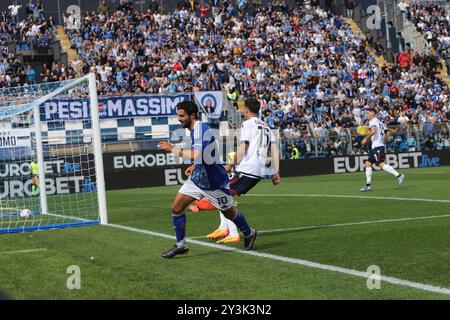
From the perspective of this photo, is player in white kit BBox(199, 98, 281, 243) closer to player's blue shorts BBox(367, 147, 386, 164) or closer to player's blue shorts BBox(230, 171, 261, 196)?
player's blue shorts BBox(230, 171, 261, 196)

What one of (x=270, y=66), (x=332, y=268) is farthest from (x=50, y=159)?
(x=332, y=268)

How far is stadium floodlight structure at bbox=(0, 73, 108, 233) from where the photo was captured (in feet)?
47.4

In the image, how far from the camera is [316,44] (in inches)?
1689

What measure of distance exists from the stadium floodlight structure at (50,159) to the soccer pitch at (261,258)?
2.03m

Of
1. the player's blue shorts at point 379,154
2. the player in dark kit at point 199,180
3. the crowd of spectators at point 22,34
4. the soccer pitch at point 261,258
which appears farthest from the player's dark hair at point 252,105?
the crowd of spectators at point 22,34

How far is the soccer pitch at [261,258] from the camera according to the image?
6.41 metres

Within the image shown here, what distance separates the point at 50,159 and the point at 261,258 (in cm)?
2071

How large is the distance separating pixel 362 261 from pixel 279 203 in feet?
30.2

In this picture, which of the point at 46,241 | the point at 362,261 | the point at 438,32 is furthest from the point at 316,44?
the point at 362,261

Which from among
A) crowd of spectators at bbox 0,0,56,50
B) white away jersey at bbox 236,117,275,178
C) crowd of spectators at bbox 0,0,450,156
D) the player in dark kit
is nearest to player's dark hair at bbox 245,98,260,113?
white away jersey at bbox 236,117,275,178

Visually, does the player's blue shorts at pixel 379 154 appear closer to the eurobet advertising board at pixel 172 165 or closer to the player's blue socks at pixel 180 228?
the player's blue socks at pixel 180 228

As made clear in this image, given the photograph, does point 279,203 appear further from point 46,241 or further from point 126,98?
point 126,98

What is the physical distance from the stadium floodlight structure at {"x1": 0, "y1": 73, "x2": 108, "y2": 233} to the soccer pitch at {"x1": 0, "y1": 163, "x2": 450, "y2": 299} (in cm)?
203
